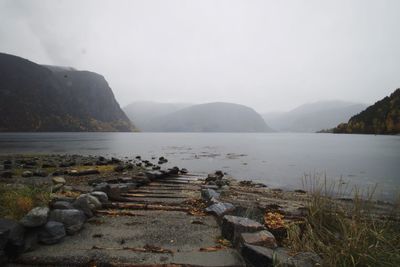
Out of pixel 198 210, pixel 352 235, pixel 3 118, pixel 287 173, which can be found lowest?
pixel 287 173

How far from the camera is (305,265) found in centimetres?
461

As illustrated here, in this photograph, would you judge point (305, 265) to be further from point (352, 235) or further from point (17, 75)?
point (17, 75)

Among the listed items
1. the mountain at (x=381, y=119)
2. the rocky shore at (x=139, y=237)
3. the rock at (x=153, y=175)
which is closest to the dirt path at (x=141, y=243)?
the rocky shore at (x=139, y=237)

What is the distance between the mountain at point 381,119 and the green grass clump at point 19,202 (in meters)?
157

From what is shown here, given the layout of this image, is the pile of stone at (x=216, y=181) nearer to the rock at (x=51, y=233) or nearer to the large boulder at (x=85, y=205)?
the large boulder at (x=85, y=205)

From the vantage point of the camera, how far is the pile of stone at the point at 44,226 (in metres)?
4.95

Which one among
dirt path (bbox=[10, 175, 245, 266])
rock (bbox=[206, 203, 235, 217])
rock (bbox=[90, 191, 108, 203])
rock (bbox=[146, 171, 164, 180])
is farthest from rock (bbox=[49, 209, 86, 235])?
rock (bbox=[146, 171, 164, 180])

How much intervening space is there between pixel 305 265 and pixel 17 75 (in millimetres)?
239879

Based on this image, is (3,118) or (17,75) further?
(17,75)

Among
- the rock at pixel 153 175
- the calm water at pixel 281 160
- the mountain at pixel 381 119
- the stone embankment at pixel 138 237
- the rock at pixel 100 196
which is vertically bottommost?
the calm water at pixel 281 160

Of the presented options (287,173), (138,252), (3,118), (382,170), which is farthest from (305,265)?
(3,118)

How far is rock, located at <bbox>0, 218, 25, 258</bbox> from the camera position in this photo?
4914 mm

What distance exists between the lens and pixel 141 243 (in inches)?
230

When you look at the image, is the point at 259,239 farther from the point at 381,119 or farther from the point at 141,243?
the point at 381,119
